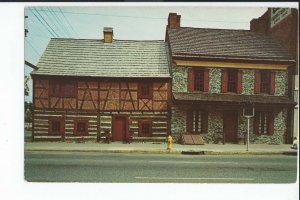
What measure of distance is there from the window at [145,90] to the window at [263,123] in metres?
1.65

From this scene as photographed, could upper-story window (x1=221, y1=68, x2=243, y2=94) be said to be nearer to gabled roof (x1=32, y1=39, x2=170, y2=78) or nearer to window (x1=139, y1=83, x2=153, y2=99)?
gabled roof (x1=32, y1=39, x2=170, y2=78)

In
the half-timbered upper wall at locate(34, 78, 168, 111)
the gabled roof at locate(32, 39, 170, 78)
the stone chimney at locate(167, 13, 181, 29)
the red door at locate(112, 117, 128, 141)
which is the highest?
the stone chimney at locate(167, 13, 181, 29)

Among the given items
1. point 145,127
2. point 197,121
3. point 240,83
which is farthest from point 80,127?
point 240,83

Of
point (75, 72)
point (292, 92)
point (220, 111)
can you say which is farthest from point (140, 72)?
point (292, 92)

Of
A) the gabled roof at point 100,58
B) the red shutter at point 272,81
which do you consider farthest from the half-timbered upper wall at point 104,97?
the red shutter at point 272,81

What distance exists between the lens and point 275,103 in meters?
6.21

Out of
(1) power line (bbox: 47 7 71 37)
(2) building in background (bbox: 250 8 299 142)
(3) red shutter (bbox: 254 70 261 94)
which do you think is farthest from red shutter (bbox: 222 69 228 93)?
(1) power line (bbox: 47 7 71 37)

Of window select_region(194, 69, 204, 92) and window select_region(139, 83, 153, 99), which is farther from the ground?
window select_region(194, 69, 204, 92)

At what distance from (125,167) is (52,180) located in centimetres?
102

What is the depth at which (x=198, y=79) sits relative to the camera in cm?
635

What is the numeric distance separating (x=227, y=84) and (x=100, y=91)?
188cm

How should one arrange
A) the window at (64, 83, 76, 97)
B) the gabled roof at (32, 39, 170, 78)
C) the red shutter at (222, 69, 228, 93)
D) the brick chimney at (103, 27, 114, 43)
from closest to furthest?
Answer: the brick chimney at (103, 27, 114, 43) < the gabled roof at (32, 39, 170, 78) < the window at (64, 83, 76, 97) < the red shutter at (222, 69, 228, 93)

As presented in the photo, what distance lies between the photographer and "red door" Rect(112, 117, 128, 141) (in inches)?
239

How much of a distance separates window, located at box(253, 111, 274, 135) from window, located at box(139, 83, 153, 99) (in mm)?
1645
